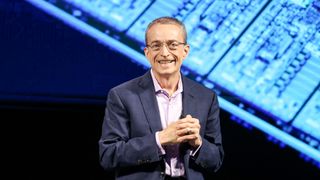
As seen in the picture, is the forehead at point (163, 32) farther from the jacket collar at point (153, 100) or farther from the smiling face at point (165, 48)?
the jacket collar at point (153, 100)

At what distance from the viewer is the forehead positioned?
3.62 ft

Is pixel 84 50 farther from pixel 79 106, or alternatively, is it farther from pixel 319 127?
pixel 319 127

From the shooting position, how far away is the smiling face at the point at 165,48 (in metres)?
1.11

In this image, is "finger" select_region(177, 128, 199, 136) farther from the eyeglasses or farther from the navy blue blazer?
the eyeglasses

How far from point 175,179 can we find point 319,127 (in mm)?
1208

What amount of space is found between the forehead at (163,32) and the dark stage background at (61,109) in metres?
0.97

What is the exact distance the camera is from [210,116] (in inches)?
46.9

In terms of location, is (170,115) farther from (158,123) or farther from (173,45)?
(173,45)

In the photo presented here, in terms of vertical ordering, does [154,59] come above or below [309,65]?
below

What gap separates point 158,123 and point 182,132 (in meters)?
0.10

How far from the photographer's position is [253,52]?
6.88 ft

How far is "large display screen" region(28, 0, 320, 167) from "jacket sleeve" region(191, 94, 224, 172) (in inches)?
34.5

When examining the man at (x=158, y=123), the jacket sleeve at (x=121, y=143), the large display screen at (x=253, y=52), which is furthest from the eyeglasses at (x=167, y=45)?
the large display screen at (x=253, y=52)

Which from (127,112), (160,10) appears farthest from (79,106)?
(127,112)
